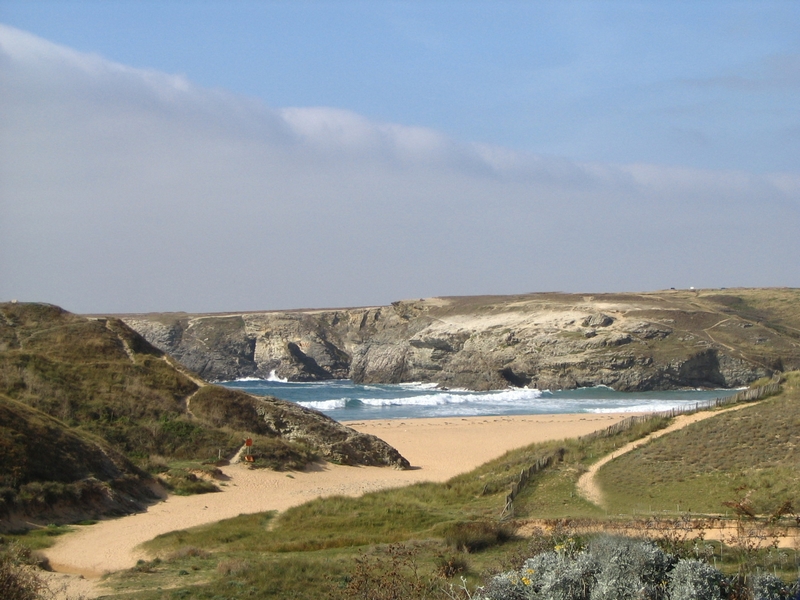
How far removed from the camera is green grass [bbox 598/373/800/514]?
1672 centimetres

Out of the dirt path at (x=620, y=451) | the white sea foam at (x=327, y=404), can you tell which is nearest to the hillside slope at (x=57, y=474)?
the dirt path at (x=620, y=451)

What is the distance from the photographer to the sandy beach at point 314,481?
→ 14.4m

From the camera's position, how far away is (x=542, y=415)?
49.2 m

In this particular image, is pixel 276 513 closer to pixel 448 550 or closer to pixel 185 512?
pixel 185 512

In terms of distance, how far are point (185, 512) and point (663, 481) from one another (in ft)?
38.9

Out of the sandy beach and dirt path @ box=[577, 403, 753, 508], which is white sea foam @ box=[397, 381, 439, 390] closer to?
the sandy beach

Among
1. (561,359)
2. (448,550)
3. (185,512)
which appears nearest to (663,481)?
(448,550)

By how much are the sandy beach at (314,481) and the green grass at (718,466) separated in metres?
7.10

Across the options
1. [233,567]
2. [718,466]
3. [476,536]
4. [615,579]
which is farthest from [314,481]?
[615,579]

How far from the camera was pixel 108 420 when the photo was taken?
A: 24.2m

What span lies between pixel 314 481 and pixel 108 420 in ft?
22.3

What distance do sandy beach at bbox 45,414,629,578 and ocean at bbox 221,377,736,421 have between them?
776cm

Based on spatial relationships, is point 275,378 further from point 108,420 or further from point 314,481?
point 314,481

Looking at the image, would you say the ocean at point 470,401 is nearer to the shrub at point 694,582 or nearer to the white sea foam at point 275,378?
the white sea foam at point 275,378
